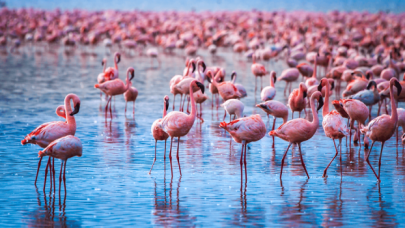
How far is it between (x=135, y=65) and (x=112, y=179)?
1766 centimetres

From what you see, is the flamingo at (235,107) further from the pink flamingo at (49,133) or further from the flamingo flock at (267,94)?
the pink flamingo at (49,133)

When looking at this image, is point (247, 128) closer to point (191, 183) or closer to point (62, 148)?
point (191, 183)

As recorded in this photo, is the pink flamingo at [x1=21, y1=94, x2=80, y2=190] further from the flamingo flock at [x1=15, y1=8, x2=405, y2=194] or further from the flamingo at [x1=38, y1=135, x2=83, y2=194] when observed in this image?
the flamingo at [x1=38, y1=135, x2=83, y2=194]

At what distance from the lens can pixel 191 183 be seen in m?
7.77

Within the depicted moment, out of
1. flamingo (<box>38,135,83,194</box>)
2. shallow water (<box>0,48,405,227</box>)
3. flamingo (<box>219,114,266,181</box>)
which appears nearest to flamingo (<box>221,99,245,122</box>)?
shallow water (<box>0,48,405,227</box>)

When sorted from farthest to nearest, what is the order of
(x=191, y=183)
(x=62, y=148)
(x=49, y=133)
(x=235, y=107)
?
(x=235, y=107), (x=191, y=183), (x=49, y=133), (x=62, y=148)

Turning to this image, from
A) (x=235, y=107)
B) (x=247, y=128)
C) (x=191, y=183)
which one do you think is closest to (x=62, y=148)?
(x=191, y=183)

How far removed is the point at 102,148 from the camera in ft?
32.4

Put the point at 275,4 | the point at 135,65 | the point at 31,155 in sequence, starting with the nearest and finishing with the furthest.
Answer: the point at 31,155 < the point at 135,65 < the point at 275,4

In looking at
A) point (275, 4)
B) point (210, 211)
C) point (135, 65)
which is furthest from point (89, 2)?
point (210, 211)

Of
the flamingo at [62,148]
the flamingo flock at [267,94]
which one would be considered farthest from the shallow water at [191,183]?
the flamingo at [62,148]

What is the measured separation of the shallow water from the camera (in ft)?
20.9

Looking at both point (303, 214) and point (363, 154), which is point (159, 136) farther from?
point (363, 154)

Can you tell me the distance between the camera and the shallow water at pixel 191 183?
20.9 ft
